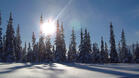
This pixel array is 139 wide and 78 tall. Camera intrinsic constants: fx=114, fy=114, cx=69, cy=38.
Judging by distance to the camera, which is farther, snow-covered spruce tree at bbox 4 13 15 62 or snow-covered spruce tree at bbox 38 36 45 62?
snow-covered spruce tree at bbox 38 36 45 62

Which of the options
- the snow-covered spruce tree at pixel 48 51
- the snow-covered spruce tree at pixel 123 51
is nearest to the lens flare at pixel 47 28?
the snow-covered spruce tree at pixel 48 51

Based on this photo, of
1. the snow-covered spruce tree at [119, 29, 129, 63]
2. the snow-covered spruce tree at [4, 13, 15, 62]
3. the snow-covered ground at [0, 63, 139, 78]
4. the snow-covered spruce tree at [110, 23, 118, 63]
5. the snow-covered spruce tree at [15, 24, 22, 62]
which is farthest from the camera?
the snow-covered spruce tree at [119, 29, 129, 63]

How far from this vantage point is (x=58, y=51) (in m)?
33.8

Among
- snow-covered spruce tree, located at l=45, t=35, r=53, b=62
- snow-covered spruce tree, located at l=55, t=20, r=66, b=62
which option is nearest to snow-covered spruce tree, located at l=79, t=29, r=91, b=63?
snow-covered spruce tree, located at l=55, t=20, r=66, b=62

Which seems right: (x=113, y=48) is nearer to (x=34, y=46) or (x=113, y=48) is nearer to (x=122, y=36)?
(x=122, y=36)

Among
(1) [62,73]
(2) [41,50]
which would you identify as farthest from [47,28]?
(1) [62,73]

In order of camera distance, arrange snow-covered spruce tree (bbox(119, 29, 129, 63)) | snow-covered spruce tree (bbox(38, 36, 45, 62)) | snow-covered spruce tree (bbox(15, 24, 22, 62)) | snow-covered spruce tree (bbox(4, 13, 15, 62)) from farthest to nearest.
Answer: snow-covered spruce tree (bbox(119, 29, 129, 63)) < snow-covered spruce tree (bbox(15, 24, 22, 62)) < snow-covered spruce tree (bbox(38, 36, 45, 62)) < snow-covered spruce tree (bbox(4, 13, 15, 62))

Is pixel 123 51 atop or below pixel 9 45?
below

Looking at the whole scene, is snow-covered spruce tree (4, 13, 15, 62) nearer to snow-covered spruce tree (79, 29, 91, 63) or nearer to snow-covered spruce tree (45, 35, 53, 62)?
snow-covered spruce tree (45, 35, 53, 62)

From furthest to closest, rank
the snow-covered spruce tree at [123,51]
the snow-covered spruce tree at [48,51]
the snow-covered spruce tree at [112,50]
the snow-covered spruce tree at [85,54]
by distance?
1. the snow-covered spruce tree at [123,51]
2. the snow-covered spruce tree at [85,54]
3. the snow-covered spruce tree at [48,51]
4. the snow-covered spruce tree at [112,50]

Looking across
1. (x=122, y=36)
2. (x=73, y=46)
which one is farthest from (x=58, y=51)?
(x=122, y=36)

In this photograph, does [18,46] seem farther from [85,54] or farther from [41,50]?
[85,54]

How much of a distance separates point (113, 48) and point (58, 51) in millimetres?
16568

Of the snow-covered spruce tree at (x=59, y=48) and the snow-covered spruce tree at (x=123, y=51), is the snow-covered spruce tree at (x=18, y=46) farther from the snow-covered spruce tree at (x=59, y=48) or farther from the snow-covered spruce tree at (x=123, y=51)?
the snow-covered spruce tree at (x=123, y=51)
